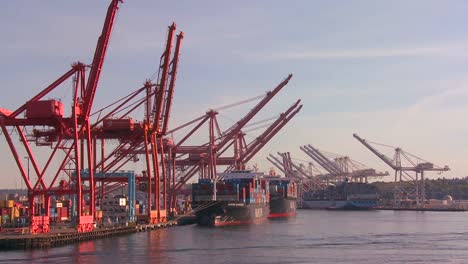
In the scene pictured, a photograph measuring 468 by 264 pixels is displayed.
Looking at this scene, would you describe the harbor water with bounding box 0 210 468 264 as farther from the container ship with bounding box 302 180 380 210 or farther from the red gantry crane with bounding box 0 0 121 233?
the container ship with bounding box 302 180 380 210

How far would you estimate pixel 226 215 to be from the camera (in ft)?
249

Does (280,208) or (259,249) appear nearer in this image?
(259,249)

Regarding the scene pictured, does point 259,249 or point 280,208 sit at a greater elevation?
point 280,208

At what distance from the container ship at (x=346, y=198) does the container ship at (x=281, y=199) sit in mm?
46514

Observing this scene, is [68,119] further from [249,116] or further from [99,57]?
[249,116]

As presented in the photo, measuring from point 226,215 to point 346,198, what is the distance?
307 ft

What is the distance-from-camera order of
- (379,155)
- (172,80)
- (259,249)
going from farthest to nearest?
(379,155) < (172,80) < (259,249)

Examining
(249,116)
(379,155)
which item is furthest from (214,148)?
(379,155)

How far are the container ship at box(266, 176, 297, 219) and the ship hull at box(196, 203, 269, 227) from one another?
844 inches

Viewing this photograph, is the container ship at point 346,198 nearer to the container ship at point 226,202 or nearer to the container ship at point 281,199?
the container ship at point 281,199

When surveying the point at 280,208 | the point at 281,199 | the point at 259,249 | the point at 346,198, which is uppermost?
the point at 281,199

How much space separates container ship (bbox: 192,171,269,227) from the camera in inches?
2970

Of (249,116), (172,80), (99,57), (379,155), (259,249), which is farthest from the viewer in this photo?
(379,155)

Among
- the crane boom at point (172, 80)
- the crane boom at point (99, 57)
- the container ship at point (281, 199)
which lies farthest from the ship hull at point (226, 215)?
the crane boom at point (99, 57)
